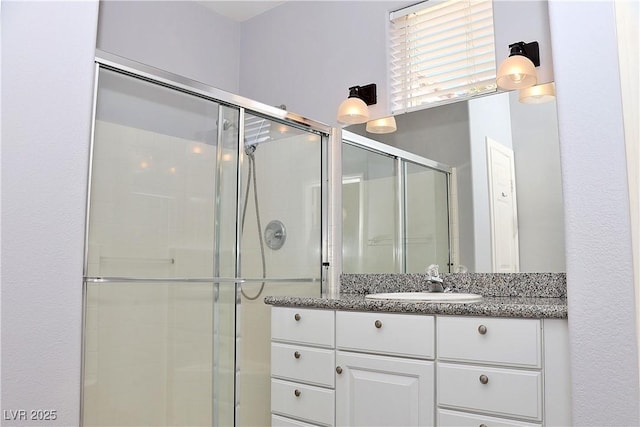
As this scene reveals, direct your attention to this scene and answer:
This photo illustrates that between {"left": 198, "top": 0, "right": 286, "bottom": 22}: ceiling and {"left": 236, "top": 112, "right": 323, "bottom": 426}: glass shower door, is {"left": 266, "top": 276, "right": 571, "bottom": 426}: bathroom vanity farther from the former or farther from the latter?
{"left": 198, "top": 0, "right": 286, "bottom": 22}: ceiling

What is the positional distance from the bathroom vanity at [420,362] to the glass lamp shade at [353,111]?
1.02 m

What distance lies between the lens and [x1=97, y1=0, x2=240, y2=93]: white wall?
117 inches

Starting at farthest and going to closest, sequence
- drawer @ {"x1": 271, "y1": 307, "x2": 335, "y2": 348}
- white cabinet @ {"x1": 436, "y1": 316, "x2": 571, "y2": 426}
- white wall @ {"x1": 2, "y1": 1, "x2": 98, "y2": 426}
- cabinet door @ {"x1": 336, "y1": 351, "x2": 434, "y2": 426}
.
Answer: drawer @ {"x1": 271, "y1": 307, "x2": 335, "y2": 348} → cabinet door @ {"x1": 336, "y1": 351, "x2": 434, "y2": 426} → white wall @ {"x1": 2, "y1": 1, "x2": 98, "y2": 426} → white cabinet @ {"x1": 436, "y1": 316, "x2": 571, "y2": 426}

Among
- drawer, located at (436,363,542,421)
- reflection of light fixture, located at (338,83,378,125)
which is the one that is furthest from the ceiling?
drawer, located at (436,363,542,421)

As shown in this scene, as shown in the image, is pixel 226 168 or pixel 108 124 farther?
pixel 226 168

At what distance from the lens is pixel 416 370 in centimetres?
186

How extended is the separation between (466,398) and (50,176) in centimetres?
155

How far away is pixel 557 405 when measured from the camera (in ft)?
5.24

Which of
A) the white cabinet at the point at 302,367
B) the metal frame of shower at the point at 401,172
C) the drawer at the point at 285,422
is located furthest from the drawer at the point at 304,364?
the metal frame of shower at the point at 401,172

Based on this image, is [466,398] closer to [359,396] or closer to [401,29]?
[359,396]

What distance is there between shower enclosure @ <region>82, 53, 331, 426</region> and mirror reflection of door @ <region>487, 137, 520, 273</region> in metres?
0.96

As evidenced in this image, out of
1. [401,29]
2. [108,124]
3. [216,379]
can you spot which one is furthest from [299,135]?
[216,379]

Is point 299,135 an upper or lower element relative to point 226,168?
upper

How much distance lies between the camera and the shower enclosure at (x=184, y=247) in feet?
6.66
